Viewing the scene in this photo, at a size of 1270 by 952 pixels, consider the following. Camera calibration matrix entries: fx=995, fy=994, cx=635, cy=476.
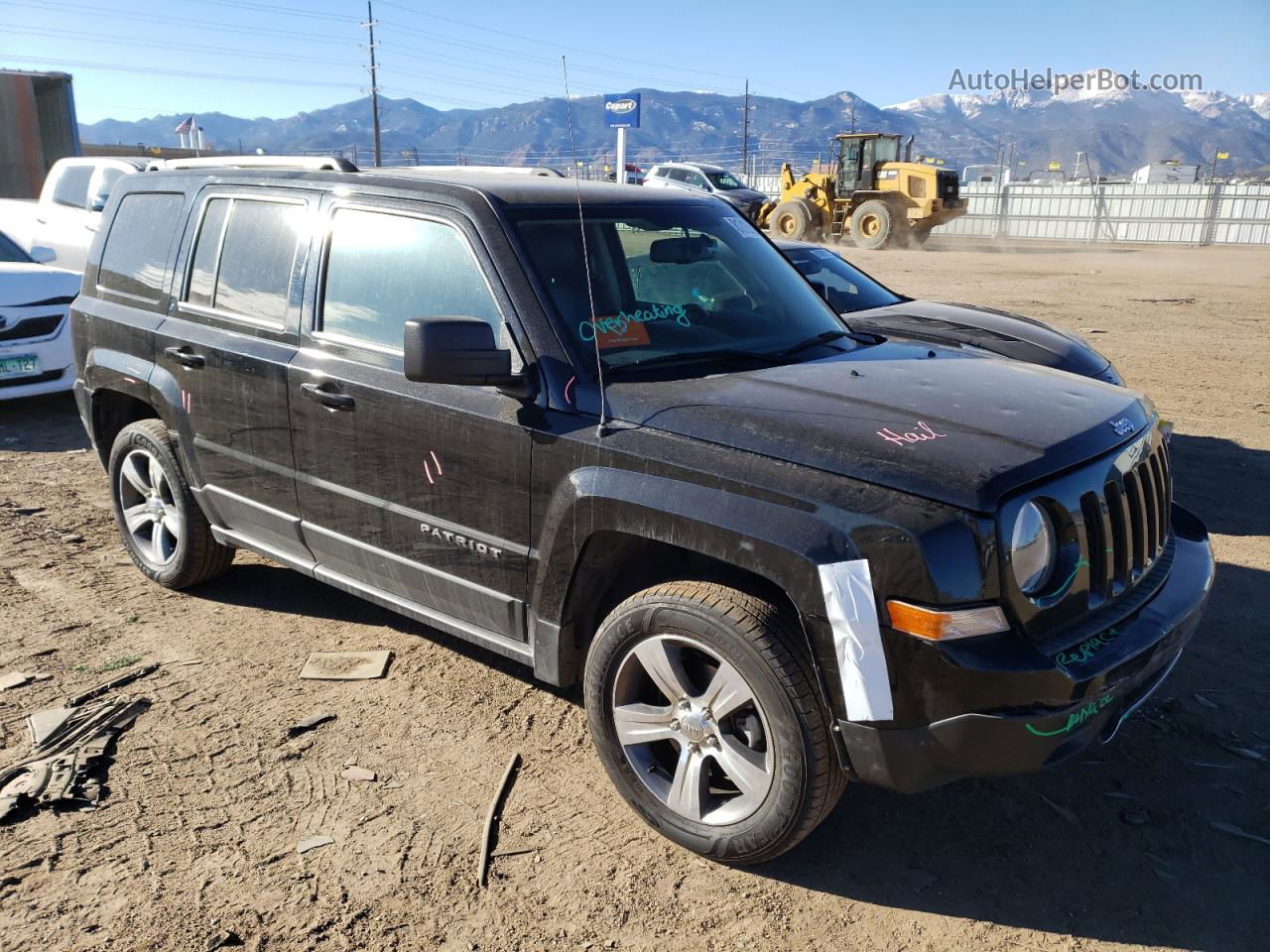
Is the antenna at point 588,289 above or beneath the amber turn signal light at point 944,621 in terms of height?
above

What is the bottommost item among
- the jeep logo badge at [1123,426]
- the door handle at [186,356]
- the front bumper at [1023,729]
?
the front bumper at [1023,729]

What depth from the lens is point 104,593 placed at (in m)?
4.90

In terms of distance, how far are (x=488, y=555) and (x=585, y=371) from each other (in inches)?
27.4

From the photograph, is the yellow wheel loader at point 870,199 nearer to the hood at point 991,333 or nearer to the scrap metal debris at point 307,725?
the hood at point 991,333

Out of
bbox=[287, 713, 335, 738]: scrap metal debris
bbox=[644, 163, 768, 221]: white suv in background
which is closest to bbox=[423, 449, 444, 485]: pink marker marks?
bbox=[287, 713, 335, 738]: scrap metal debris

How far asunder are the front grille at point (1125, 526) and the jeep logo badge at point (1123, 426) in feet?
0.35

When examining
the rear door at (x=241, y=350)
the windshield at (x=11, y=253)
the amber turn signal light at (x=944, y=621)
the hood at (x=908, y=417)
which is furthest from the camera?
the windshield at (x=11, y=253)

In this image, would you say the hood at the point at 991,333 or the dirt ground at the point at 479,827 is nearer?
the dirt ground at the point at 479,827

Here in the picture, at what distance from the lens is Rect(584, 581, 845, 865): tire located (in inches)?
104

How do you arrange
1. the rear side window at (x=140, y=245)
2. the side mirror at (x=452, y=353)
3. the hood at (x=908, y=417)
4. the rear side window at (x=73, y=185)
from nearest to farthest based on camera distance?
→ the hood at (x=908, y=417), the side mirror at (x=452, y=353), the rear side window at (x=140, y=245), the rear side window at (x=73, y=185)

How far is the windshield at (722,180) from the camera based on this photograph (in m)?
29.6

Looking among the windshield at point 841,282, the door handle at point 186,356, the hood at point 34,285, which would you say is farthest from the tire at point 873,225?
the door handle at point 186,356

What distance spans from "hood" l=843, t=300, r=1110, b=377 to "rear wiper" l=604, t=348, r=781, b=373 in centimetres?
295

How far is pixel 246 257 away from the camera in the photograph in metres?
4.13
